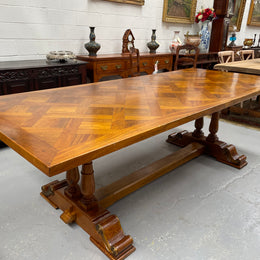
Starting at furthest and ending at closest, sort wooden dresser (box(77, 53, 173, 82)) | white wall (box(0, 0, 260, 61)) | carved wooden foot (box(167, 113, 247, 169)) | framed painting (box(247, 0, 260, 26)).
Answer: framed painting (box(247, 0, 260, 26)) → wooden dresser (box(77, 53, 173, 82)) → white wall (box(0, 0, 260, 61)) → carved wooden foot (box(167, 113, 247, 169))

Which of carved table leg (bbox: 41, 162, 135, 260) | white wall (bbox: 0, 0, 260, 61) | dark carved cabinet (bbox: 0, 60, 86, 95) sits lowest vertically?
carved table leg (bbox: 41, 162, 135, 260)

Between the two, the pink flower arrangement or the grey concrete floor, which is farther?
the pink flower arrangement

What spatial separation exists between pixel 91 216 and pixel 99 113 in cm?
63

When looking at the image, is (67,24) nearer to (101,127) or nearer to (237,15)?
(101,127)

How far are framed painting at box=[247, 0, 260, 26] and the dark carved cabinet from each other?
6171 mm

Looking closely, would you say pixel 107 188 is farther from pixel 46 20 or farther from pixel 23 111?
pixel 46 20

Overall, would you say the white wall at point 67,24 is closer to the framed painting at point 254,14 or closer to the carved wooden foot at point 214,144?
the carved wooden foot at point 214,144

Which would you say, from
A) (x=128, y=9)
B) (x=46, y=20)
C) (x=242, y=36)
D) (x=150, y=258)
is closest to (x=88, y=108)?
(x=150, y=258)

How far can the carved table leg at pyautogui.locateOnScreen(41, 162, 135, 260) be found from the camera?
4.72ft

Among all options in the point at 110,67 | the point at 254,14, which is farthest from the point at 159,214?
the point at 254,14

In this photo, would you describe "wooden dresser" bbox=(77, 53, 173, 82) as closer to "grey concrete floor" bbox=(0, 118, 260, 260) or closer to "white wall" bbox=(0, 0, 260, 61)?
"white wall" bbox=(0, 0, 260, 61)

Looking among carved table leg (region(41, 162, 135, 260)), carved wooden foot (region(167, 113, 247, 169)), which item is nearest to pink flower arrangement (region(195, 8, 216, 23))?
carved wooden foot (region(167, 113, 247, 169))

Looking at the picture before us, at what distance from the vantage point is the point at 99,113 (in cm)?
144

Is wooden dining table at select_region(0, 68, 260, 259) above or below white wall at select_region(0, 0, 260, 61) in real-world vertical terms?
below
